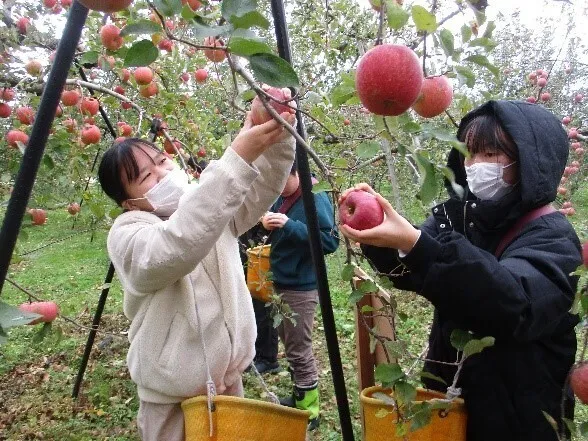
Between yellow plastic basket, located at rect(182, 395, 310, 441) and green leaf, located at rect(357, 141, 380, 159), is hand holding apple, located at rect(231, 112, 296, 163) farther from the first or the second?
yellow plastic basket, located at rect(182, 395, 310, 441)

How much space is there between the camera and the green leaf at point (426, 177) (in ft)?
2.49

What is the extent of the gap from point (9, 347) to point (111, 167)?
118 inches

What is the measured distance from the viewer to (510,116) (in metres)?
1.11

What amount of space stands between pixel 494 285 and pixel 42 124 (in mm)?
770

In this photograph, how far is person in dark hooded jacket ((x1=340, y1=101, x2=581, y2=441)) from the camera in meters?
0.95

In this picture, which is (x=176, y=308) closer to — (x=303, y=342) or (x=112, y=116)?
(x=303, y=342)

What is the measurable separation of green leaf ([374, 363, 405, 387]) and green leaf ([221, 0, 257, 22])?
0.61m

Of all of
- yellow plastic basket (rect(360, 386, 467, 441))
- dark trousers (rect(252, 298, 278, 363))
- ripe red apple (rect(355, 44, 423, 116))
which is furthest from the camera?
dark trousers (rect(252, 298, 278, 363))

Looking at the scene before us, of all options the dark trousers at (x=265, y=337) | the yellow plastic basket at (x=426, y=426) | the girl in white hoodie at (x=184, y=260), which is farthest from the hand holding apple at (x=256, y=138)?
the dark trousers at (x=265, y=337)

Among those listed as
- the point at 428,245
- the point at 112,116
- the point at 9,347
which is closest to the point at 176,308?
the point at 428,245

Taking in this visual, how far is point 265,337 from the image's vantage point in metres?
3.25

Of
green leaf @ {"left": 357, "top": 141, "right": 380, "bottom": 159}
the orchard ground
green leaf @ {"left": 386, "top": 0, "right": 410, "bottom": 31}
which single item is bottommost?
the orchard ground

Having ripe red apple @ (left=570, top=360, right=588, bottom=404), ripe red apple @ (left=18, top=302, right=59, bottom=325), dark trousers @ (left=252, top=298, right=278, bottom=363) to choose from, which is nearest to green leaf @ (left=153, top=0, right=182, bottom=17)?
ripe red apple @ (left=570, top=360, right=588, bottom=404)

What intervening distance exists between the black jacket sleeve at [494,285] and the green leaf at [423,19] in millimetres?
367
